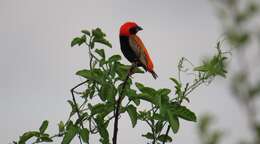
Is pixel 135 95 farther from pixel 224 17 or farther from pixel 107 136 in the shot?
pixel 224 17

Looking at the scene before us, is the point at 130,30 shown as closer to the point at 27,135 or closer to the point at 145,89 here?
the point at 27,135

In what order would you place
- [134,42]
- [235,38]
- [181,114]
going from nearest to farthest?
[235,38]
[181,114]
[134,42]

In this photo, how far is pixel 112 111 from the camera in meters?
4.75

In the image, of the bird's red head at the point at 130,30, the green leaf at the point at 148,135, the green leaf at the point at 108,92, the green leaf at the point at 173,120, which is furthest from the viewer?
the bird's red head at the point at 130,30

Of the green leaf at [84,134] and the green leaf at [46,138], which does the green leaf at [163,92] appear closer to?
the green leaf at [84,134]

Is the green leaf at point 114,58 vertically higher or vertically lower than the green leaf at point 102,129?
higher

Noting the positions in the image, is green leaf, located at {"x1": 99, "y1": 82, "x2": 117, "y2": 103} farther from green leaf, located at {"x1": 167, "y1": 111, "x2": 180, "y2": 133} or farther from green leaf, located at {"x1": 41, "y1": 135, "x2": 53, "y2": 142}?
green leaf, located at {"x1": 41, "y1": 135, "x2": 53, "y2": 142}

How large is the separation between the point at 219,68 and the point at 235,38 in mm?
1929

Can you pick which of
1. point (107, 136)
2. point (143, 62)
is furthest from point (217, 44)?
point (143, 62)

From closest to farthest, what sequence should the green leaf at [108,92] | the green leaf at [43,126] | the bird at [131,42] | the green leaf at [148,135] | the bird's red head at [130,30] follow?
the green leaf at [108,92]
the green leaf at [148,135]
the green leaf at [43,126]
the bird at [131,42]
the bird's red head at [130,30]

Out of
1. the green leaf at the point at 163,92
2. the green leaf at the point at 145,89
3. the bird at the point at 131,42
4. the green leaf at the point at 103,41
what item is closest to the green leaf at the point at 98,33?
the green leaf at the point at 103,41

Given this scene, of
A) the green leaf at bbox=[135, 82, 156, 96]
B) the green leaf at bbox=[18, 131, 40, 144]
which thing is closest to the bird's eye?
the green leaf at bbox=[18, 131, 40, 144]

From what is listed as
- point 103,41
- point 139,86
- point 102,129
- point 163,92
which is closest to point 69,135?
point 102,129

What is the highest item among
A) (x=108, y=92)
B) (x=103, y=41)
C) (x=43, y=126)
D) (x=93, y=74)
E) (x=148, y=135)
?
(x=103, y=41)
